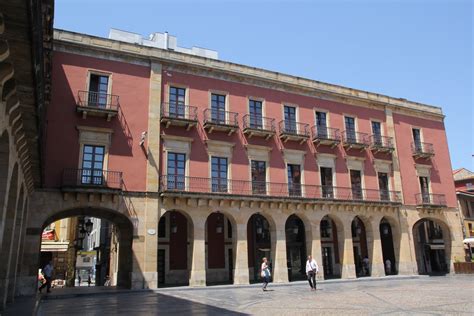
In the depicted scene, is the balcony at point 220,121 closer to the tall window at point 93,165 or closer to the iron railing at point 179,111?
the iron railing at point 179,111

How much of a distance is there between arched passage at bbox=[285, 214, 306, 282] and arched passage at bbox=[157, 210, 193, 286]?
26.2 feet

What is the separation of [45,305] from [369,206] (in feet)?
63.7

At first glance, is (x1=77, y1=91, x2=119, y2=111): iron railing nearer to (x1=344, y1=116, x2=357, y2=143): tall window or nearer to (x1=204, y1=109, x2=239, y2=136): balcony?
(x1=204, y1=109, x2=239, y2=136): balcony

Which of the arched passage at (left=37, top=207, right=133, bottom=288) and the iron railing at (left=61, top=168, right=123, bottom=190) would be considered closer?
the iron railing at (left=61, top=168, right=123, bottom=190)

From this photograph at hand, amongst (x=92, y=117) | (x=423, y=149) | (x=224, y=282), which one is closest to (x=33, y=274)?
(x=92, y=117)

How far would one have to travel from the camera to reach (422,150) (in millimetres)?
29812

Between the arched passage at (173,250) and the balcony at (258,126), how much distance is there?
6245 millimetres

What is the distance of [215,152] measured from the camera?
873 inches

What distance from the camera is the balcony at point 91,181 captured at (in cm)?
1819

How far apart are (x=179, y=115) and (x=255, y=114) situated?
197 inches

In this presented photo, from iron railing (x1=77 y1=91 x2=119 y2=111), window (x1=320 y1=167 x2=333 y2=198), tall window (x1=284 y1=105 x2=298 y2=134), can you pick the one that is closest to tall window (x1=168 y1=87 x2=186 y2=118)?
iron railing (x1=77 y1=91 x2=119 y2=111)

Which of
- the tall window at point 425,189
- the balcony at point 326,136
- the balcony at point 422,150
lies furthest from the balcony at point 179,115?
the tall window at point 425,189

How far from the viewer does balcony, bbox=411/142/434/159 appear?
2912 cm

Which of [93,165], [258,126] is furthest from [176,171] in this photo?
[258,126]
